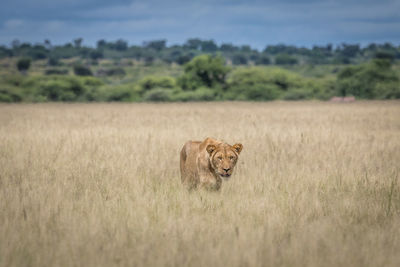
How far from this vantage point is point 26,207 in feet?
18.4

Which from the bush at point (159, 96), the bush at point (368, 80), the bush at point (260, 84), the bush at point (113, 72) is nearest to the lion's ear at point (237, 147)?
the bush at point (159, 96)

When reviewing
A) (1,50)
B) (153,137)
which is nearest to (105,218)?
(153,137)

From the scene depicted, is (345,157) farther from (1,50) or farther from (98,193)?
(1,50)

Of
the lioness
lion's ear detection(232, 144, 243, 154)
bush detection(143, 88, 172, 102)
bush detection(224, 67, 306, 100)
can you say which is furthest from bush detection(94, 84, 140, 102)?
lion's ear detection(232, 144, 243, 154)

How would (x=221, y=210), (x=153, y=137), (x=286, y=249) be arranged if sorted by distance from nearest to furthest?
(x=286, y=249) < (x=221, y=210) < (x=153, y=137)

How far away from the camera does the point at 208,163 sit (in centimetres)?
586

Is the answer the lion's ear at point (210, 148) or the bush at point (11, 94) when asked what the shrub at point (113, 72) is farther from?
the lion's ear at point (210, 148)

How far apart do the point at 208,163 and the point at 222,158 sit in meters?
0.32

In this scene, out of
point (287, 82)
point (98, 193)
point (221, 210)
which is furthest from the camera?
point (287, 82)

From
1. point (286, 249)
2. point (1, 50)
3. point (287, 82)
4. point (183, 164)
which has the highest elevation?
point (1, 50)

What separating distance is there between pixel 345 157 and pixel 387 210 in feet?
14.8

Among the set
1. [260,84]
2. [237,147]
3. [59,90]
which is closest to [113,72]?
[59,90]

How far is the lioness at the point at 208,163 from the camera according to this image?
559 cm

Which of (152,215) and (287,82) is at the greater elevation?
(287,82)
